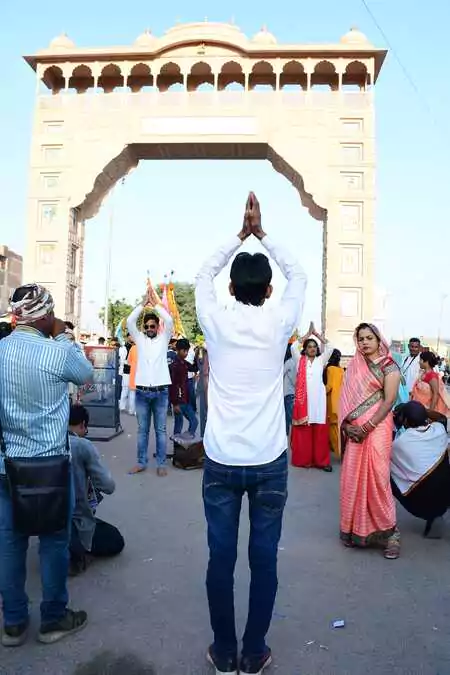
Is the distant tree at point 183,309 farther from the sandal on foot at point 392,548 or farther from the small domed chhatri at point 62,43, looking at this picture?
the sandal on foot at point 392,548

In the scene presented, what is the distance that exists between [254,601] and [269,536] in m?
0.30

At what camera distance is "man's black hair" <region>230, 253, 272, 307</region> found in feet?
7.74

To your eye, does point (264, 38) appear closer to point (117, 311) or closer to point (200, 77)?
point (200, 77)

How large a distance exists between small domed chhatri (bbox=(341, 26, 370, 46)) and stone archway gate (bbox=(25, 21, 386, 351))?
0.19 feet

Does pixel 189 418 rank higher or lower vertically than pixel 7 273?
lower

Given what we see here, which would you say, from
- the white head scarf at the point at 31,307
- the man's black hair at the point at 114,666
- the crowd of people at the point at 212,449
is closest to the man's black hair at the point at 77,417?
the crowd of people at the point at 212,449

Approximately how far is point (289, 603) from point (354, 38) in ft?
66.0

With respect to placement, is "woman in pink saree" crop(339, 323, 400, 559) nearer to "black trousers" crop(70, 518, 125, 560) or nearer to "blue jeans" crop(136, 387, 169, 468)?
"black trousers" crop(70, 518, 125, 560)

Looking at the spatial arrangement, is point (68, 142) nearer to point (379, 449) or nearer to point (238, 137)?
point (238, 137)

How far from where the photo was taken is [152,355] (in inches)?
250

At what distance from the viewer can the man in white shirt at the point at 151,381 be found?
6.30 metres

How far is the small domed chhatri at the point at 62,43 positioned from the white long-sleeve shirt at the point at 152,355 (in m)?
17.2

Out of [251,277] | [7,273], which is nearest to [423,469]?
[251,277]

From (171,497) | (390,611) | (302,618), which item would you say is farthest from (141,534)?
(390,611)
